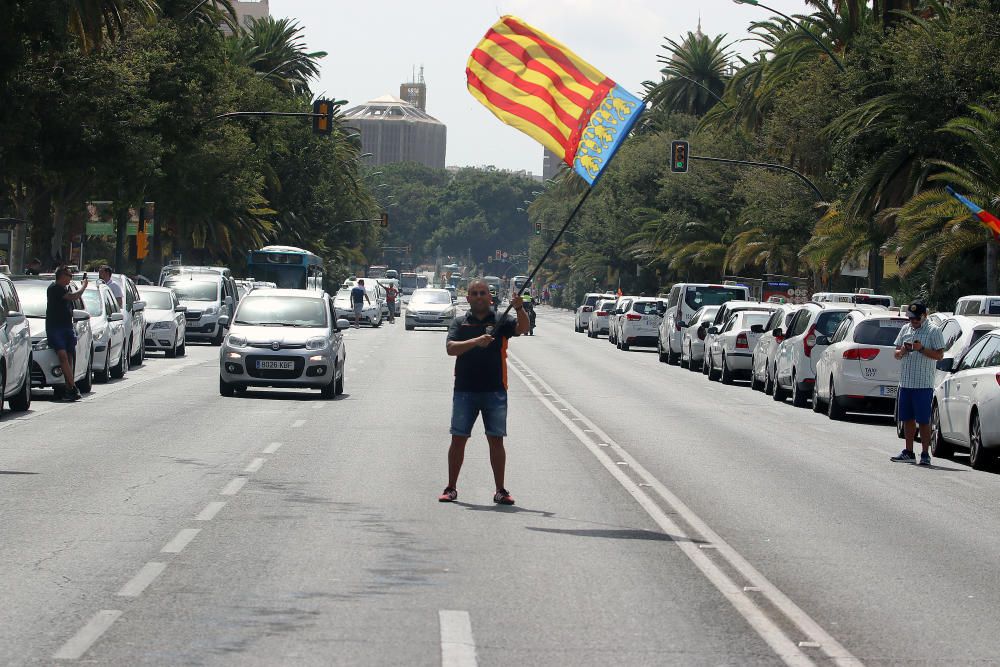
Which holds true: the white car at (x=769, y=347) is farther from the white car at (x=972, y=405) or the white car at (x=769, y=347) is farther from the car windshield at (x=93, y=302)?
the car windshield at (x=93, y=302)

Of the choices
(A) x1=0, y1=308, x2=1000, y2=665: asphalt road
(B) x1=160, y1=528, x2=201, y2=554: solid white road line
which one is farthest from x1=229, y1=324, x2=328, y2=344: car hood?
(B) x1=160, y1=528, x2=201, y2=554: solid white road line

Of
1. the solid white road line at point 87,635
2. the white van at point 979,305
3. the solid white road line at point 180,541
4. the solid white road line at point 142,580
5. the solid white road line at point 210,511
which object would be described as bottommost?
the solid white road line at point 210,511

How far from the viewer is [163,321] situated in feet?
127

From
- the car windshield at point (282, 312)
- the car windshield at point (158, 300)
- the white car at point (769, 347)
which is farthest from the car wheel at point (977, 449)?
the car windshield at point (158, 300)

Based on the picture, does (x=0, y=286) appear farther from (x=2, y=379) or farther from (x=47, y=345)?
(x=47, y=345)

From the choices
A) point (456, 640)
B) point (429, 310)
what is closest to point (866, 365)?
point (456, 640)

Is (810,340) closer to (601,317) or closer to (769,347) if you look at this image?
(769,347)

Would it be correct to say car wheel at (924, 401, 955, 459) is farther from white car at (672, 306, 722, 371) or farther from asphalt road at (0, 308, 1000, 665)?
white car at (672, 306, 722, 371)

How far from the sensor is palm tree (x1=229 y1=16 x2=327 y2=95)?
8069cm

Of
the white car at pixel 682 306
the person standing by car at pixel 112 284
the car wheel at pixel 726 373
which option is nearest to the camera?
the person standing by car at pixel 112 284

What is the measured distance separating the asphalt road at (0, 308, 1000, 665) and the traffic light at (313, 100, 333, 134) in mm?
26607

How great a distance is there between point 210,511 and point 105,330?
54.0 feet

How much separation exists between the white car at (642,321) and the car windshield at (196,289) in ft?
47.9

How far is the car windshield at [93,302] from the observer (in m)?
28.1
